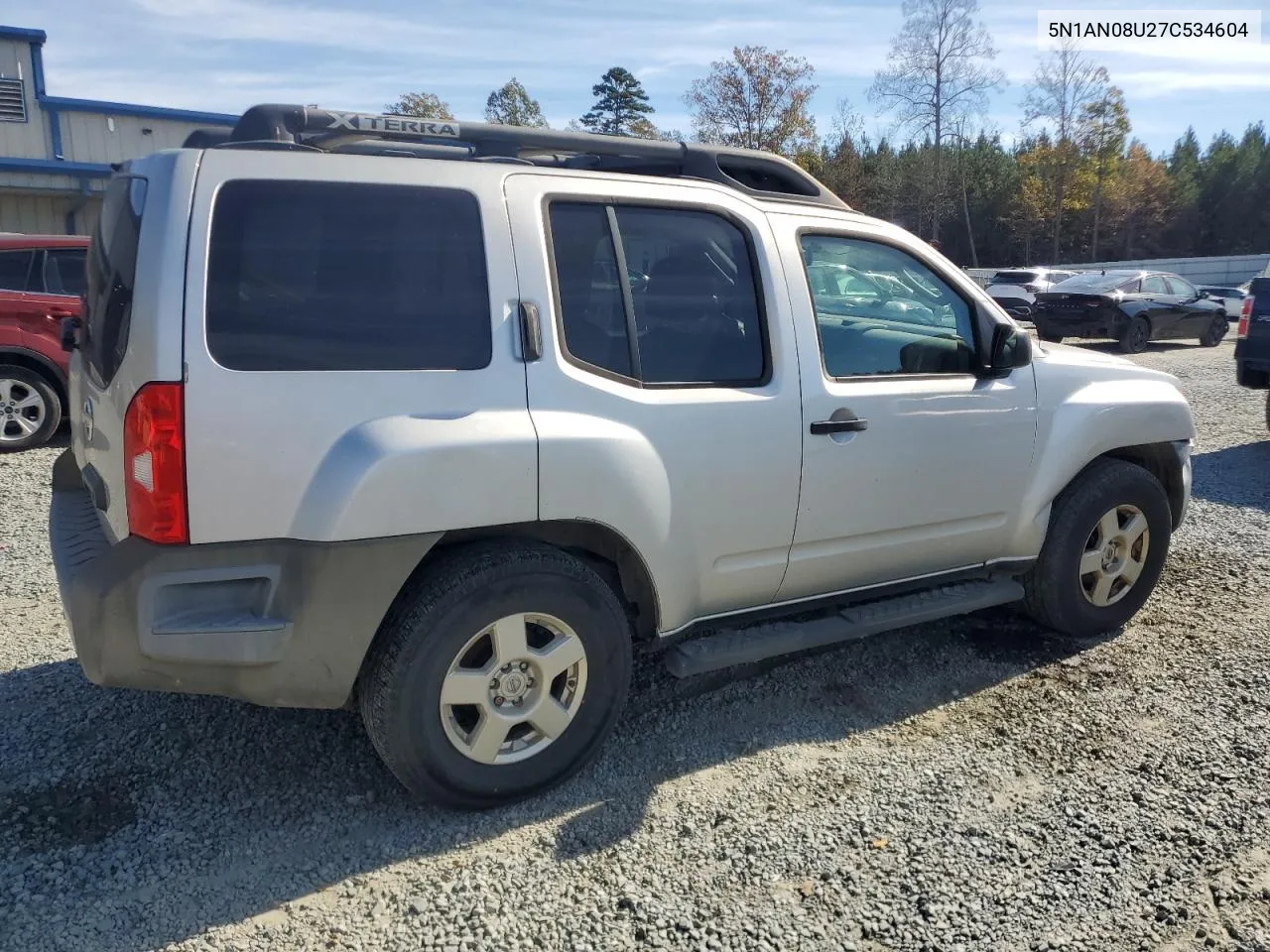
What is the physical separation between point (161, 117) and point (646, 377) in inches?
713

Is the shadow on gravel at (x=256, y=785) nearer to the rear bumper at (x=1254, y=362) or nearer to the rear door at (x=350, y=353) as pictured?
the rear door at (x=350, y=353)

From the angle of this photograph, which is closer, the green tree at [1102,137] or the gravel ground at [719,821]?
the gravel ground at [719,821]

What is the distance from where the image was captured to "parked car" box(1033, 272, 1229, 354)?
17922mm

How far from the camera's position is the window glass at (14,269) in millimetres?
8188

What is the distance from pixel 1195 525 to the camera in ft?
21.4

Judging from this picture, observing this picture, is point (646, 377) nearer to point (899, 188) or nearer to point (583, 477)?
point (583, 477)

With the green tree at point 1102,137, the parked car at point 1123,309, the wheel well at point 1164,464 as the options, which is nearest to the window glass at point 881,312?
the wheel well at point 1164,464

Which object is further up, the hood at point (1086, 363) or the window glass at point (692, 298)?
the window glass at point (692, 298)

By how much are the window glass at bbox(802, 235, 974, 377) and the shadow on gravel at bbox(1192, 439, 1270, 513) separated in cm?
424

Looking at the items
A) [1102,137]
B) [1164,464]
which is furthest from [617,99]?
[1164,464]

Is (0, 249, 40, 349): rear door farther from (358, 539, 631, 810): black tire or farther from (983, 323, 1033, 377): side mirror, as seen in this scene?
(983, 323, 1033, 377): side mirror

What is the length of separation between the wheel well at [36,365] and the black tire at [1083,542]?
7.62m

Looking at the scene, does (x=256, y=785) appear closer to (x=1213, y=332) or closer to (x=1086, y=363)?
(x=1086, y=363)

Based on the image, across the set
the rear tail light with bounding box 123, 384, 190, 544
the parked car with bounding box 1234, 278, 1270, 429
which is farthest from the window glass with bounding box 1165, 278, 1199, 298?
the rear tail light with bounding box 123, 384, 190, 544
